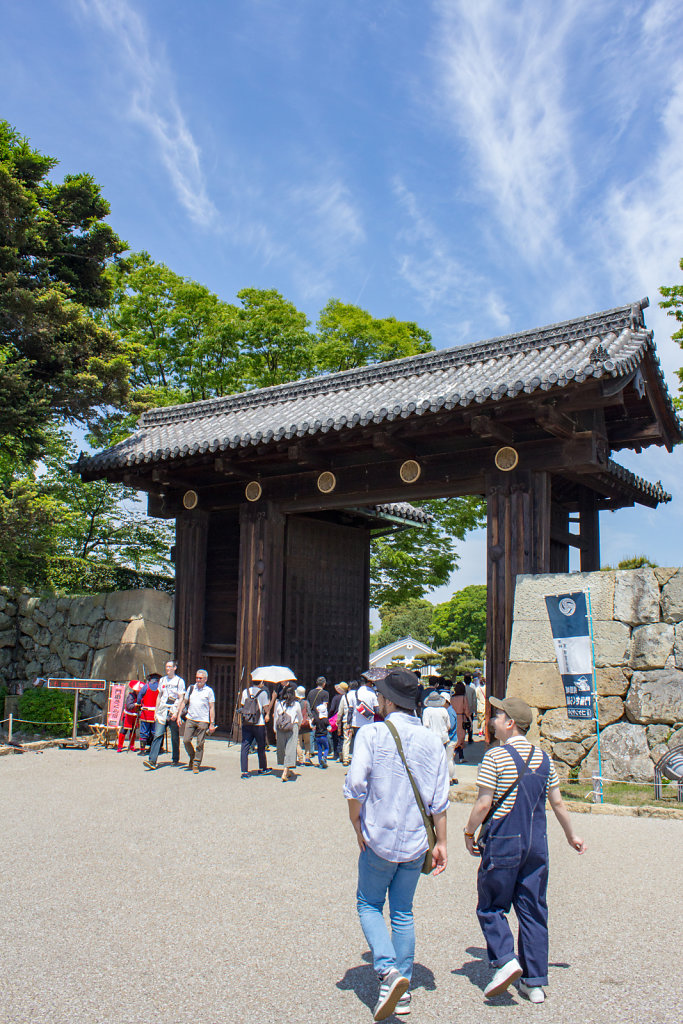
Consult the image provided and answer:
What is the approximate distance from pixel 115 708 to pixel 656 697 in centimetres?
928

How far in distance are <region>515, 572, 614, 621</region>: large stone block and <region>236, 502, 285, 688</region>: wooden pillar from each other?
526 centimetres

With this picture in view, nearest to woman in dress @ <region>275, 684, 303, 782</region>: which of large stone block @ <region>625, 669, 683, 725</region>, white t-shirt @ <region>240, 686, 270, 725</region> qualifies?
white t-shirt @ <region>240, 686, 270, 725</region>

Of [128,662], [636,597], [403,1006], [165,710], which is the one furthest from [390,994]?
[128,662]

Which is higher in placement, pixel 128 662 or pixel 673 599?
pixel 673 599

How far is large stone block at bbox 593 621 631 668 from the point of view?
32.1 feet

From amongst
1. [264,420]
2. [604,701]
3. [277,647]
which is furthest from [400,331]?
[604,701]

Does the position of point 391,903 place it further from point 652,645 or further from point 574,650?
Result: point 652,645

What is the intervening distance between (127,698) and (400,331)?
15634 mm

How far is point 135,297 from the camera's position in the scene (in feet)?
86.1

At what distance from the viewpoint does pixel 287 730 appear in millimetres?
10766

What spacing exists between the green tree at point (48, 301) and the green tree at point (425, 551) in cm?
991

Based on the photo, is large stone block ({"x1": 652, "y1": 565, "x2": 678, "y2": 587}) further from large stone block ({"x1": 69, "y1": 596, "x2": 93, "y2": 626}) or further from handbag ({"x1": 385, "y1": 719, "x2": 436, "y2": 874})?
large stone block ({"x1": 69, "y1": 596, "x2": 93, "y2": 626})

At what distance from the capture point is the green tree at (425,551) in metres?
22.9

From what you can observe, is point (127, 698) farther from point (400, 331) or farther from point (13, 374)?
point (400, 331)
